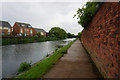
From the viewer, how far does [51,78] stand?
7.30ft

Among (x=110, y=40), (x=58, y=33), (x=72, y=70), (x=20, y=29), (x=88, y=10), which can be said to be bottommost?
(x=72, y=70)

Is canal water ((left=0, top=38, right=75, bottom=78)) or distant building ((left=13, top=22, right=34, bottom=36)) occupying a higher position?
distant building ((left=13, top=22, right=34, bottom=36))

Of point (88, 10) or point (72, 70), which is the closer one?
point (72, 70)

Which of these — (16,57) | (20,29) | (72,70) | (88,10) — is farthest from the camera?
(20,29)

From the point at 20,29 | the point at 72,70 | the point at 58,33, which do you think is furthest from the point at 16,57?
the point at 58,33

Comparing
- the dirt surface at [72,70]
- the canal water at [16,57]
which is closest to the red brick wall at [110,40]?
the dirt surface at [72,70]

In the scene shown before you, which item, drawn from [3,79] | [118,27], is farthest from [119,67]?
[3,79]

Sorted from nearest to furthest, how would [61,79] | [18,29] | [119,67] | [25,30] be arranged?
[119,67]
[61,79]
[18,29]
[25,30]

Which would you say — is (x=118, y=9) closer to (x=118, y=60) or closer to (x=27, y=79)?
(x=118, y=60)

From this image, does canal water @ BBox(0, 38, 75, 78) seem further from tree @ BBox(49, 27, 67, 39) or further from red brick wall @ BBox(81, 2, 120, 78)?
tree @ BBox(49, 27, 67, 39)

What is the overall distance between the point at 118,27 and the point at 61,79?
2.08 metres

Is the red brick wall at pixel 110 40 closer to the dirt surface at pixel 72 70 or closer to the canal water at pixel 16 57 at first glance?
the dirt surface at pixel 72 70

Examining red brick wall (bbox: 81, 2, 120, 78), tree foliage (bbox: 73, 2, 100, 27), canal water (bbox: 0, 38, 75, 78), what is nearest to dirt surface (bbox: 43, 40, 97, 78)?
red brick wall (bbox: 81, 2, 120, 78)

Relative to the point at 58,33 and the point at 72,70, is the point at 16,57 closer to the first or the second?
the point at 72,70
